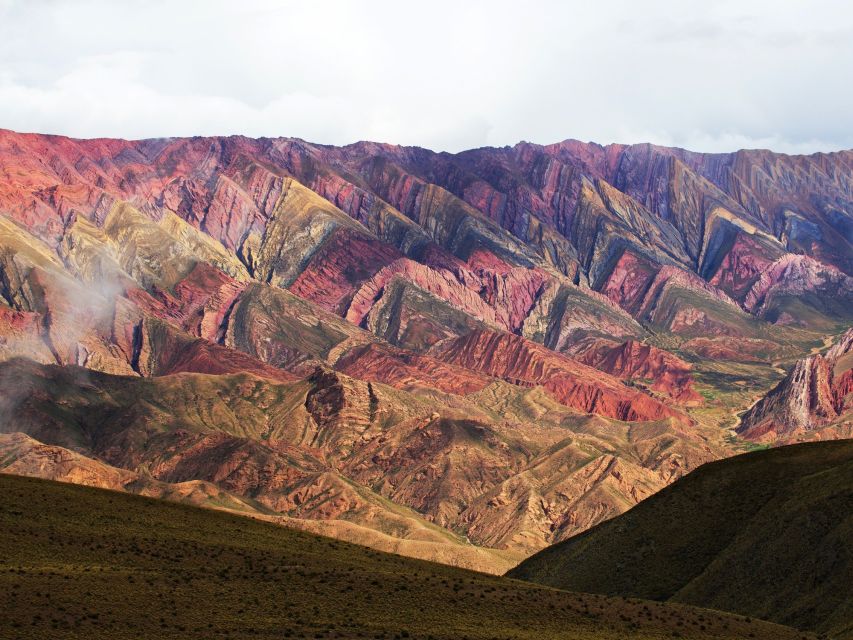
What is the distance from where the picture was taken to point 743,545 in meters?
147

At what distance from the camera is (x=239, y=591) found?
330ft

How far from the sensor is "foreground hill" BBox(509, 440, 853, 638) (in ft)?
427

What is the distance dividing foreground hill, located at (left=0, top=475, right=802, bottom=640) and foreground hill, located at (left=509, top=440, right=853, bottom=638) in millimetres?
20288

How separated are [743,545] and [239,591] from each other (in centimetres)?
6916

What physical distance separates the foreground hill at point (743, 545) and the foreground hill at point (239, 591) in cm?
2029

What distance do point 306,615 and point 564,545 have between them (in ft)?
309

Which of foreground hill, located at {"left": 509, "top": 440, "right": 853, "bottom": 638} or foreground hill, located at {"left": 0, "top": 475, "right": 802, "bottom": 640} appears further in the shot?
foreground hill, located at {"left": 509, "top": 440, "right": 853, "bottom": 638}

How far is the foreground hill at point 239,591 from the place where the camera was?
89.9m

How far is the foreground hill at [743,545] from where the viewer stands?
130m

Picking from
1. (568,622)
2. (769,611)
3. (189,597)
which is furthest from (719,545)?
(189,597)

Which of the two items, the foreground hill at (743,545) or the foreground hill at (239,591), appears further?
the foreground hill at (743,545)

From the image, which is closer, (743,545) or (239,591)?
(239,591)

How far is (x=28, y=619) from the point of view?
84.9 meters

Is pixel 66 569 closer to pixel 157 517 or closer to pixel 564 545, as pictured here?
pixel 157 517
